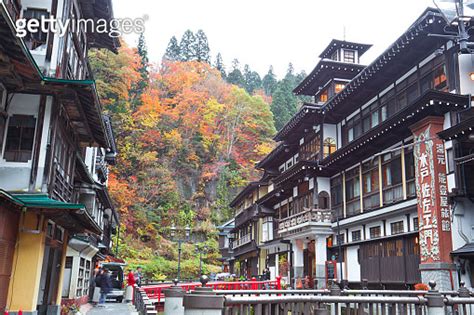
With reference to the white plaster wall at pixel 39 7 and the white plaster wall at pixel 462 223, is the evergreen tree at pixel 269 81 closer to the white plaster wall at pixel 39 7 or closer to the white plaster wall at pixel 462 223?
the white plaster wall at pixel 462 223

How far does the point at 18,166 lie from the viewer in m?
14.1

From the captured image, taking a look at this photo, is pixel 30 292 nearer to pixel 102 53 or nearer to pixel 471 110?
pixel 471 110

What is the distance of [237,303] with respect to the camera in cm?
583

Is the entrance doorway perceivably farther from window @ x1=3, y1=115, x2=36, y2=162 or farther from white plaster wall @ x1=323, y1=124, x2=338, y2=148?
white plaster wall @ x1=323, y1=124, x2=338, y2=148

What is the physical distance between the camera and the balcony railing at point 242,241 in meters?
52.1

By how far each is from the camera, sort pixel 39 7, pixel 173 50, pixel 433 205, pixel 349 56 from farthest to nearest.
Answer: pixel 173 50
pixel 349 56
pixel 433 205
pixel 39 7

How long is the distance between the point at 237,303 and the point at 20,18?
43.8 feet

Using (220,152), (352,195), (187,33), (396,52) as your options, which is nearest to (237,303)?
(396,52)

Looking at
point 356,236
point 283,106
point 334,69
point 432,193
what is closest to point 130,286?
point 356,236

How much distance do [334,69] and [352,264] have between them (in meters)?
15.2

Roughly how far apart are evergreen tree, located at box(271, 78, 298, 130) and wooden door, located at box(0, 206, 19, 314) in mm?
68055

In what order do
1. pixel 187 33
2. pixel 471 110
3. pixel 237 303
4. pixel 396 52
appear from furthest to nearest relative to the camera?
pixel 187 33, pixel 396 52, pixel 471 110, pixel 237 303

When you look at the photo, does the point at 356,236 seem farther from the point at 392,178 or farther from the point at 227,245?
the point at 227,245

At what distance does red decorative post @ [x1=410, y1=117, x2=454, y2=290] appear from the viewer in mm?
18328
